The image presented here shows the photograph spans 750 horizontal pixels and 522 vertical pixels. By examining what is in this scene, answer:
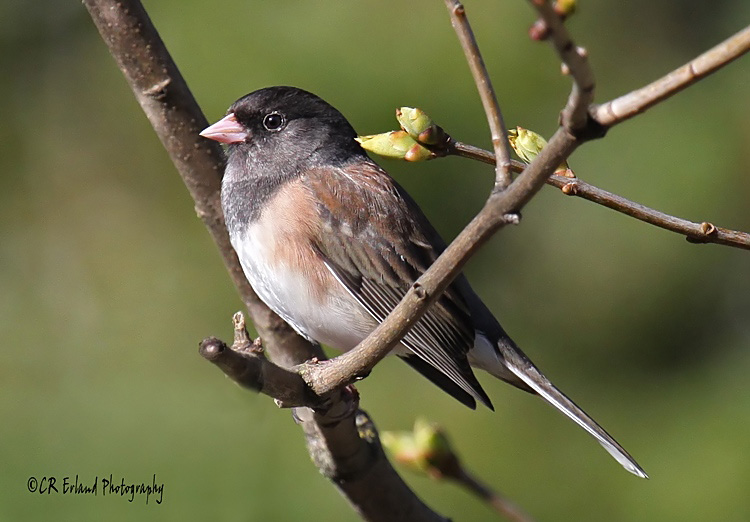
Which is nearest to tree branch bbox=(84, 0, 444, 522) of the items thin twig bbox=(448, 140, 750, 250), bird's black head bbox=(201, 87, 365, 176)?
bird's black head bbox=(201, 87, 365, 176)

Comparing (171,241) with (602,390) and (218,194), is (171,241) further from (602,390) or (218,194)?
(602,390)

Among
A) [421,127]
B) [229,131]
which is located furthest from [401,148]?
[229,131]

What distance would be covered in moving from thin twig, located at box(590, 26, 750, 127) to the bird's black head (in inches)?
54.3

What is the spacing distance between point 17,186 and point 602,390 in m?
2.24

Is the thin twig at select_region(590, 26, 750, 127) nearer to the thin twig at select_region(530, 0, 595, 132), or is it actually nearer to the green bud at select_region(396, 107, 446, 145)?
the thin twig at select_region(530, 0, 595, 132)

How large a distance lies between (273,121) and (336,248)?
0.43 meters

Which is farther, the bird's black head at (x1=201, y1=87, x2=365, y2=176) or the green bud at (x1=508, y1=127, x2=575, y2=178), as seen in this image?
the bird's black head at (x1=201, y1=87, x2=365, y2=176)

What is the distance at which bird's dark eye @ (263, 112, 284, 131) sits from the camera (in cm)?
222

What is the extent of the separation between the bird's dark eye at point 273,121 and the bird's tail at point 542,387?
75 cm

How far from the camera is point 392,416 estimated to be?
259 cm

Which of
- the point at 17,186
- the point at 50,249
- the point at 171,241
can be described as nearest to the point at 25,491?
the point at 171,241

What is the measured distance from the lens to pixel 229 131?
2104mm

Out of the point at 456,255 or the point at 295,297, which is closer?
the point at 456,255

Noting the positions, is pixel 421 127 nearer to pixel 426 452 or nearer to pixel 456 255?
pixel 456 255
